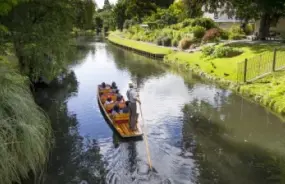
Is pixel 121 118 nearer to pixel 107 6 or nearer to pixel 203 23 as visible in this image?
pixel 203 23

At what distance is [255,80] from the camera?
19.2 meters

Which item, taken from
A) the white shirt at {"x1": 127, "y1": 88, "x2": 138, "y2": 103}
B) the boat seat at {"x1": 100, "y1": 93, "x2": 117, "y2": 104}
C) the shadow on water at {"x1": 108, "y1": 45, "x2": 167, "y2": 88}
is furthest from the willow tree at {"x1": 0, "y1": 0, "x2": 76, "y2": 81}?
the shadow on water at {"x1": 108, "y1": 45, "x2": 167, "y2": 88}

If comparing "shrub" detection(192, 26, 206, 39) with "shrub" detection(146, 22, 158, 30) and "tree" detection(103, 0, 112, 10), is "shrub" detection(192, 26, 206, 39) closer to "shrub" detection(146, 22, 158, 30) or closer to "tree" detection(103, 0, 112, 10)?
"shrub" detection(146, 22, 158, 30)

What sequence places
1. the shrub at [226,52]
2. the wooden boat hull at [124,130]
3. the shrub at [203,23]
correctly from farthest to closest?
the shrub at [203,23], the shrub at [226,52], the wooden boat hull at [124,130]

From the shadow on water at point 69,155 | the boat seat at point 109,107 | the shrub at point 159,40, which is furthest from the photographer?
the shrub at point 159,40

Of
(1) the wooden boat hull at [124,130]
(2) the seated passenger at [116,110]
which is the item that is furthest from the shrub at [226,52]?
(1) the wooden boat hull at [124,130]

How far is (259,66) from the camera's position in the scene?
66.6ft

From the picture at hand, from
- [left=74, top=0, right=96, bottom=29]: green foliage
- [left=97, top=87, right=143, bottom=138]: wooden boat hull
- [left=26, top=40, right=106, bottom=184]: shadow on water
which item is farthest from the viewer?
[left=74, top=0, right=96, bottom=29]: green foliage

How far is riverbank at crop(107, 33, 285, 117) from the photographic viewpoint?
53.3ft

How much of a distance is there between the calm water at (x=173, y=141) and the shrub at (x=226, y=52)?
6.53 m

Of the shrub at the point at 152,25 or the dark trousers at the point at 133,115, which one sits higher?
the shrub at the point at 152,25

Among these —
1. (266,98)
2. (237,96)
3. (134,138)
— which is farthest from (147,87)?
(134,138)

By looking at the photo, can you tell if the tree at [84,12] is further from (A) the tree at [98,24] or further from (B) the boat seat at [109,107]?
(A) the tree at [98,24]

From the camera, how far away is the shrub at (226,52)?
26.5m
